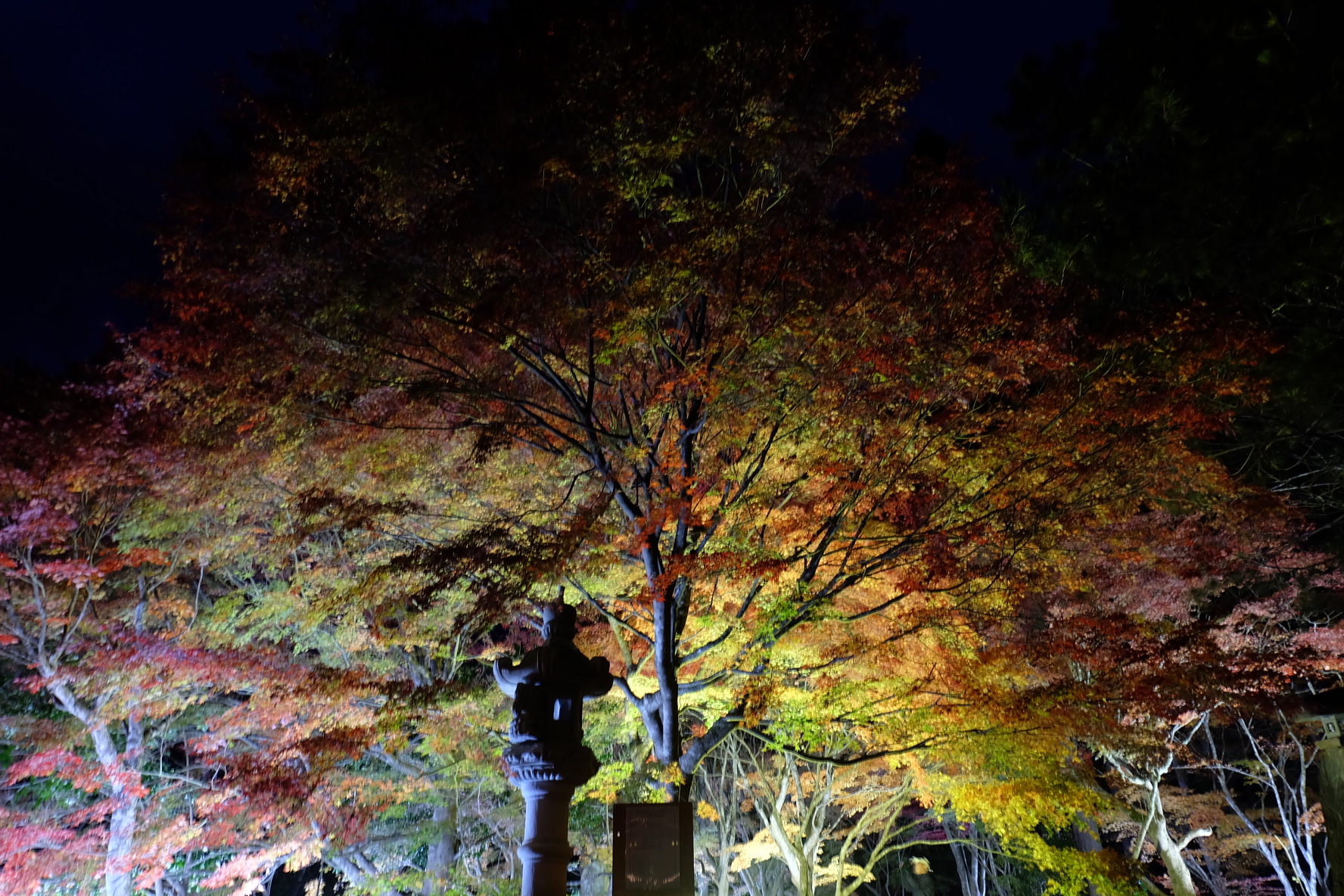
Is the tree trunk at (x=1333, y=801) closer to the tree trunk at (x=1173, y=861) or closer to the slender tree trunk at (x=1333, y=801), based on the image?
the slender tree trunk at (x=1333, y=801)

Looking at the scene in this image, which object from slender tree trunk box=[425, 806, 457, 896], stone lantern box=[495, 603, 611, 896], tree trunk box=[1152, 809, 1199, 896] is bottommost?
tree trunk box=[1152, 809, 1199, 896]

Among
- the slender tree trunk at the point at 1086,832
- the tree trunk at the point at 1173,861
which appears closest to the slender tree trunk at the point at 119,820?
the slender tree trunk at the point at 1086,832

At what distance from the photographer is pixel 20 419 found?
1312cm

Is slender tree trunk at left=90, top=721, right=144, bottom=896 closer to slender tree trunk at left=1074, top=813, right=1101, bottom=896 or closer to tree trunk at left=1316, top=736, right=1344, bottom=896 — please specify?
slender tree trunk at left=1074, top=813, right=1101, bottom=896

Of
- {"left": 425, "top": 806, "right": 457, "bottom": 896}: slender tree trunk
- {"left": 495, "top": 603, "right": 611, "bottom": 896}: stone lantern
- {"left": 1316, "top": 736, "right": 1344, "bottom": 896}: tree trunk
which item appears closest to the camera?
{"left": 495, "top": 603, "right": 611, "bottom": 896}: stone lantern

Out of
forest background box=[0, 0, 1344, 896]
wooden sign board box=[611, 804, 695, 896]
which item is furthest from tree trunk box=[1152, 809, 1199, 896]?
wooden sign board box=[611, 804, 695, 896]

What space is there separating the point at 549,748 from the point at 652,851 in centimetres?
117

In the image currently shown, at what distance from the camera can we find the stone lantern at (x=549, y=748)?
5.41m

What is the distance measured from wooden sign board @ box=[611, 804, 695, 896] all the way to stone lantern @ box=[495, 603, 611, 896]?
1.28ft

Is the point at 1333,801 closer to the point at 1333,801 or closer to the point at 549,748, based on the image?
the point at 1333,801

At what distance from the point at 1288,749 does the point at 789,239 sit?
53.8 feet

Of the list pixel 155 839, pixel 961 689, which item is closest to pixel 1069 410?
pixel 961 689

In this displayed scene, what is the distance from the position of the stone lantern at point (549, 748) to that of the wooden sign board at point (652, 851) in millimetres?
389

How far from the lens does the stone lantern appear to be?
5.41 meters
